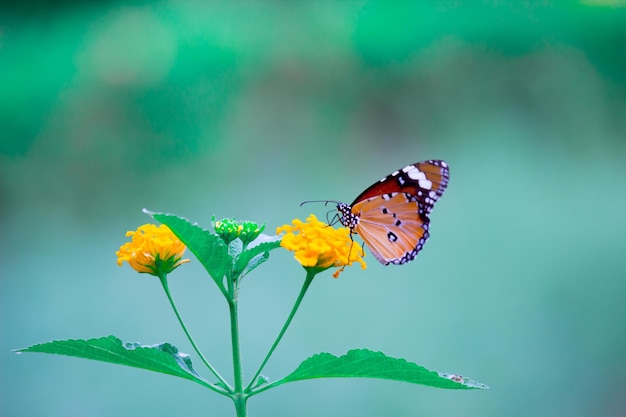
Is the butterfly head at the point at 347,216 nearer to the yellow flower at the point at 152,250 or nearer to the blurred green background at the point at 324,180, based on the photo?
the yellow flower at the point at 152,250

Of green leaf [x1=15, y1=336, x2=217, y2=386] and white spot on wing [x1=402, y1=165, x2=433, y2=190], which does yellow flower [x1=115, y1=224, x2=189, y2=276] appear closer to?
green leaf [x1=15, y1=336, x2=217, y2=386]

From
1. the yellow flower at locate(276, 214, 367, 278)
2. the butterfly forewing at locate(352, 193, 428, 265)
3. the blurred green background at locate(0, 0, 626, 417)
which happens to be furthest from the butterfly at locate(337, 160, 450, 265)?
the blurred green background at locate(0, 0, 626, 417)

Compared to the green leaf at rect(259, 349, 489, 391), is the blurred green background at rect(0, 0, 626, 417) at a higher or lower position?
higher

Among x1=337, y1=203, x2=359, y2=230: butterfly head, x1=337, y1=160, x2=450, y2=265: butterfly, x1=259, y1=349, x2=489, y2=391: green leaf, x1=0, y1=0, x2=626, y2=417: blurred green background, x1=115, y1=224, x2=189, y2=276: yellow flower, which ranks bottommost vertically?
x1=259, y1=349, x2=489, y2=391: green leaf

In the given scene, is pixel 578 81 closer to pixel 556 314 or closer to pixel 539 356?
pixel 556 314

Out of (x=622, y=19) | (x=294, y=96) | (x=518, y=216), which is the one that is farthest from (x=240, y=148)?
(x=622, y=19)

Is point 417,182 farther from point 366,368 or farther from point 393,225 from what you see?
point 366,368
